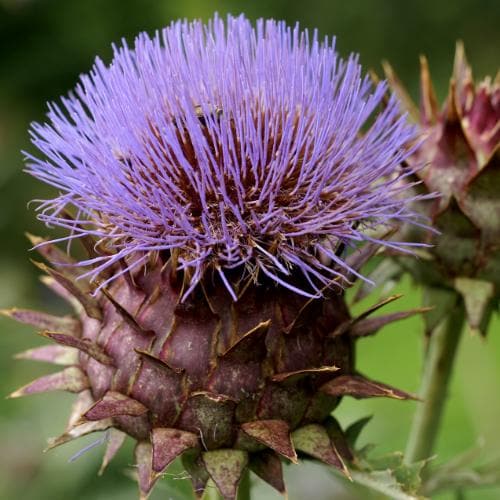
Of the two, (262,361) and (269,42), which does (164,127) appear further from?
(262,361)

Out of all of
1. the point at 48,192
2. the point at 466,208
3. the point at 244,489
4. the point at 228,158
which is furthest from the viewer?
the point at 48,192

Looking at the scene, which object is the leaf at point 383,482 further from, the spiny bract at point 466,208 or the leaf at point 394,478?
the spiny bract at point 466,208

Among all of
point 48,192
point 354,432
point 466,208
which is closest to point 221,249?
point 354,432

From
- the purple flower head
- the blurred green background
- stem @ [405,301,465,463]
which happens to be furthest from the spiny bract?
the blurred green background

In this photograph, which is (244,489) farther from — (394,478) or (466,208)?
(466,208)

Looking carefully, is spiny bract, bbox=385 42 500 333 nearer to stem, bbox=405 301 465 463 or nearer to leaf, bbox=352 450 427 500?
stem, bbox=405 301 465 463

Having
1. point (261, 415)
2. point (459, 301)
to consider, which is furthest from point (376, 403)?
point (261, 415)
